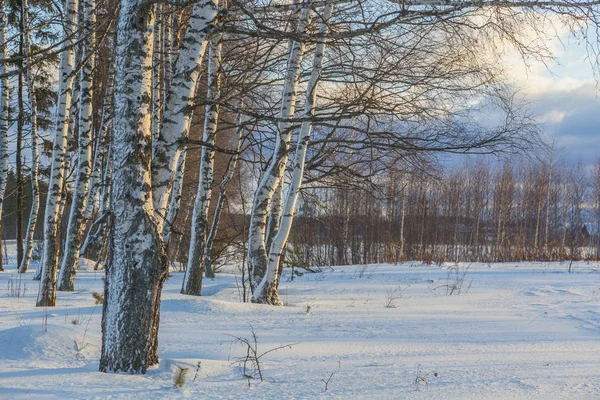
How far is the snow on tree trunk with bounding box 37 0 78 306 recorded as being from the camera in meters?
6.93

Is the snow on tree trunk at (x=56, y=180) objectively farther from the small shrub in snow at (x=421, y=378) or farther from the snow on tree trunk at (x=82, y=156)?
the small shrub in snow at (x=421, y=378)

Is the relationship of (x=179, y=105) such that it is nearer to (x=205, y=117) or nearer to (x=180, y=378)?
(x=180, y=378)

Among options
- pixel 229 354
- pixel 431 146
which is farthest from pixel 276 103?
pixel 229 354

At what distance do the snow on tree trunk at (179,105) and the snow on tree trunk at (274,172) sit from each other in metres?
3.09

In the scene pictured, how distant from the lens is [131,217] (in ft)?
10.9

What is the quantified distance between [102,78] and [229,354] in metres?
10.9

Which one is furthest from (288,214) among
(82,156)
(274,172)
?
(82,156)

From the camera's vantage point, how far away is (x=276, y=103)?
31.0ft

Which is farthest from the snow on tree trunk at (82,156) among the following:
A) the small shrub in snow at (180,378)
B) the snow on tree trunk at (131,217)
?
the small shrub in snow at (180,378)

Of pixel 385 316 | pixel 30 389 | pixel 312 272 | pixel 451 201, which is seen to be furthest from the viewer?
pixel 451 201

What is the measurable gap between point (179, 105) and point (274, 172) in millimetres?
3599

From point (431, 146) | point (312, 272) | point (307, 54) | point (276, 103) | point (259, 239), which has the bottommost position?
point (312, 272)

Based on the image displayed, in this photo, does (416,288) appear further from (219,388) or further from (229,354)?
(219,388)

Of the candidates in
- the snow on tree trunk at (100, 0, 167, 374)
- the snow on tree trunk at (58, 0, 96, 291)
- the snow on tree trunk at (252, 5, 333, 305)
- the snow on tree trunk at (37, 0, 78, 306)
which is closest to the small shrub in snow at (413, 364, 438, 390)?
the snow on tree trunk at (100, 0, 167, 374)
